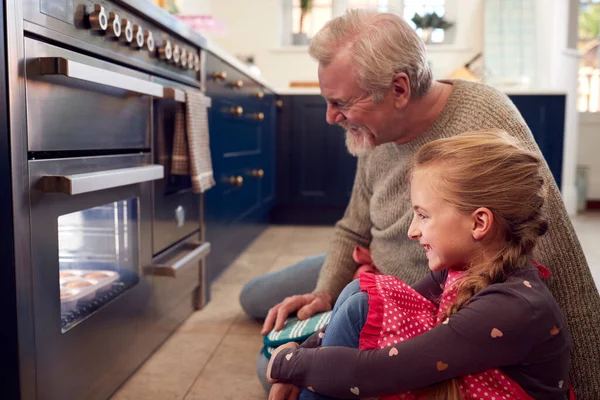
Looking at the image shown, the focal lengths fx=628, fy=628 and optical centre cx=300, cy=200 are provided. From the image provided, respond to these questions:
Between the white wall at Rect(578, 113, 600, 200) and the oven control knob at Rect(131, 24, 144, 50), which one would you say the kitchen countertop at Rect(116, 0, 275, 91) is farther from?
the white wall at Rect(578, 113, 600, 200)

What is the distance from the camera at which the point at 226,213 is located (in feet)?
8.48

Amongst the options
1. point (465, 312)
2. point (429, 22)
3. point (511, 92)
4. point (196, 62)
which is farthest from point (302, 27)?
point (465, 312)

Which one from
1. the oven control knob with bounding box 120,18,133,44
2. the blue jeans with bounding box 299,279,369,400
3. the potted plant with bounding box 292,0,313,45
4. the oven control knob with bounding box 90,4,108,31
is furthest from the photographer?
the potted plant with bounding box 292,0,313,45

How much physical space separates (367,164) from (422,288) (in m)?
0.51

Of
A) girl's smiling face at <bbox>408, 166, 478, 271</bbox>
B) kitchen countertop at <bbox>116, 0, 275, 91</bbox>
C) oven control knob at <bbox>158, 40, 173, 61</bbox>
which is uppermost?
kitchen countertop at <bbox>116, 0, 275, 91</bbox>

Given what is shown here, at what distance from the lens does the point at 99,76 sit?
3.96 ft

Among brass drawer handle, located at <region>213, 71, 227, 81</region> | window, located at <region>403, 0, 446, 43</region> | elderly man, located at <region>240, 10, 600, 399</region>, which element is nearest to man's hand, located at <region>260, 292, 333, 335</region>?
elderly man, located at <region>240, 10, 600, 399</region>

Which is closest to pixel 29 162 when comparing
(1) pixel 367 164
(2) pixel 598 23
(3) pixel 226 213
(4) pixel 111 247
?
(4) pixel 111 247

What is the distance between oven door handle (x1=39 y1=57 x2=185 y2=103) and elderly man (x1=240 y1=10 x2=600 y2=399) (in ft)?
1.34

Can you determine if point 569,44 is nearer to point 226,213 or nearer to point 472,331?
point 226,213

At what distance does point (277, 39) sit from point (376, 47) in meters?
3.65

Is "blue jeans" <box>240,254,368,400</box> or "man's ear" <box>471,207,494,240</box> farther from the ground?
"man's ear" <box>471,207,494,240</box>

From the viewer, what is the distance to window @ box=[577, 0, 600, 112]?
4949 millimetres

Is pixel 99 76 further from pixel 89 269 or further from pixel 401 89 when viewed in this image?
pixel 401 89
